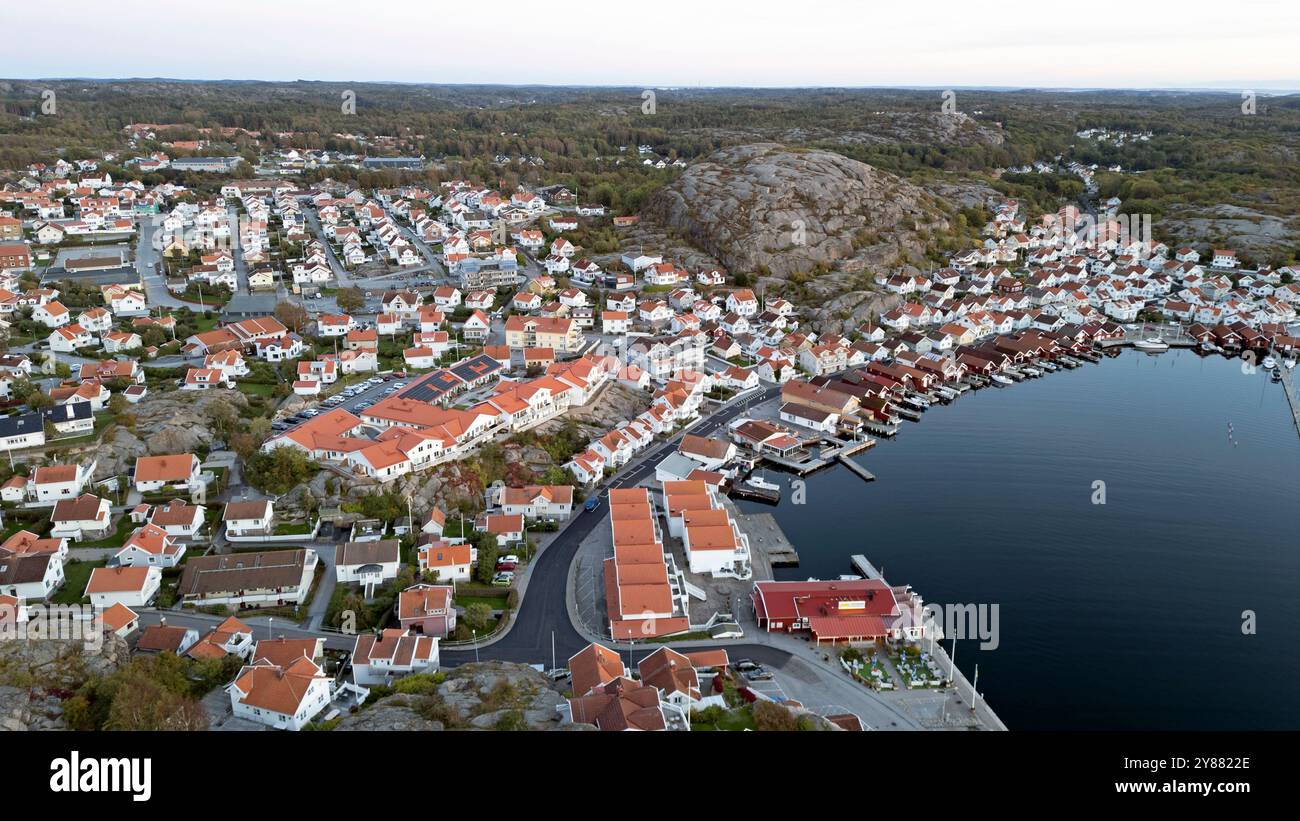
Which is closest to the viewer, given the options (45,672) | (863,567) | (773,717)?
(773,717)

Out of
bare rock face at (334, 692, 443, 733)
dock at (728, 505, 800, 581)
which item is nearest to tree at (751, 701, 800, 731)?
bare rock face at (334, 692, 443, 733)

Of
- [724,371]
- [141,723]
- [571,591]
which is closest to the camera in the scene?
[141,723]

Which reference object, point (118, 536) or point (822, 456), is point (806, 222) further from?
point (118, 536)

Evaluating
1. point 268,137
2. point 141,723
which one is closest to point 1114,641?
point 141,723

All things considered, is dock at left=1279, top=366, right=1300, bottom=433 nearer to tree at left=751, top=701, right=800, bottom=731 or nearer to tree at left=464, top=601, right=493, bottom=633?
tree at left=751, top=701, right=800, bottom=731

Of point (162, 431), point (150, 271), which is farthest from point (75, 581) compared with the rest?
point (150, 271)

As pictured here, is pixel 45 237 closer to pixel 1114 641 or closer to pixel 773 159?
pixel 773 159
